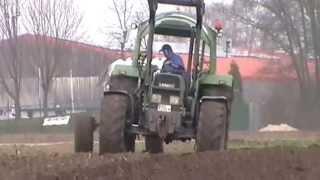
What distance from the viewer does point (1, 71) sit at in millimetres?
60000

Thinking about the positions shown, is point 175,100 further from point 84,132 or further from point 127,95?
point 84,132

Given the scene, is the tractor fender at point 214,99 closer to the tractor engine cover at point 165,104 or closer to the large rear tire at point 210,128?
the large rear tire at point 210,128

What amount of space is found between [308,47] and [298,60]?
147 cm

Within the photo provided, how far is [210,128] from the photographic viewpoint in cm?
1267

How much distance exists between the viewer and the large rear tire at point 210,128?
12.7 meters

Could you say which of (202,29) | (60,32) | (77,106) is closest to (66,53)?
(60,32)

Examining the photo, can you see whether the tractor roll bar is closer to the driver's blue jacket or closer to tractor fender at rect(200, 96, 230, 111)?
the driver's blue jacket

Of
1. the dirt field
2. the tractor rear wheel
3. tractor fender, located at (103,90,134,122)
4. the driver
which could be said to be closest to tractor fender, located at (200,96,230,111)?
the driver

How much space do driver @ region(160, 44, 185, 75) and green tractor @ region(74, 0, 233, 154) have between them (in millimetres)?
166

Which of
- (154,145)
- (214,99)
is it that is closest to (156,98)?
(214,99)

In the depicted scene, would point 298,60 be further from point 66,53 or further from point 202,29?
point 202,29

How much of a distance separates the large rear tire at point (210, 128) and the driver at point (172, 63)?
4.03 feet

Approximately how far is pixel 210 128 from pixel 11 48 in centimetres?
4768

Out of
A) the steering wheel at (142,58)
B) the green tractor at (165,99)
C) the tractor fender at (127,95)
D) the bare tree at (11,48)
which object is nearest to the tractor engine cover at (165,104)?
the green tractor at (165,99)
